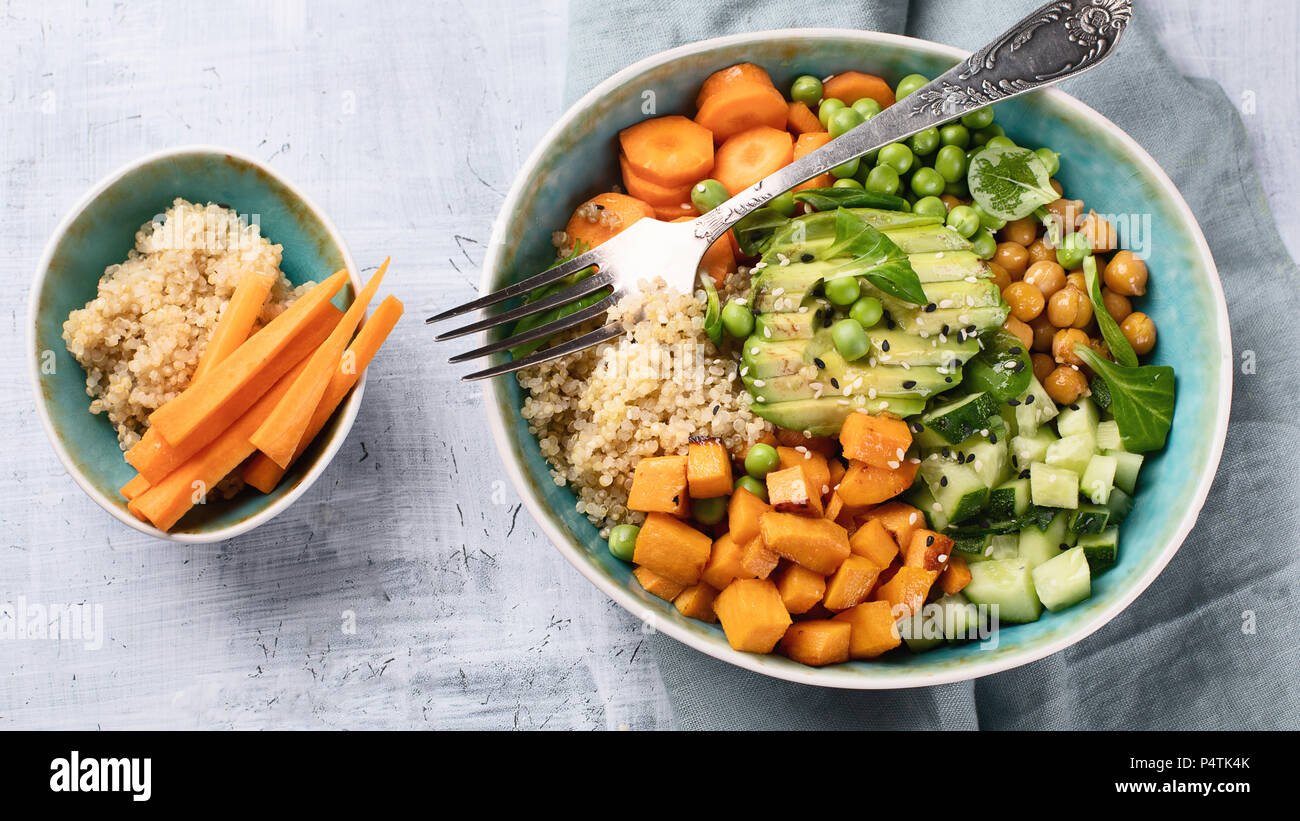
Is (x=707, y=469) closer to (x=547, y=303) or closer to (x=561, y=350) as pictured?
(x=561, y=350)

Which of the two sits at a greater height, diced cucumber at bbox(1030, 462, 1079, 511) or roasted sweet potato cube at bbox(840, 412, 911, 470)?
roasted sweet potato cube at bbox(840, 412, 911, 470)

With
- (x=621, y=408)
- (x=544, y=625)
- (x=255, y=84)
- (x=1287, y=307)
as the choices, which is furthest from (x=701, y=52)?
(x=1287, y=307)

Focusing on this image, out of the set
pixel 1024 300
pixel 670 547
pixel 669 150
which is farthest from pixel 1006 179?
pixel 670 547

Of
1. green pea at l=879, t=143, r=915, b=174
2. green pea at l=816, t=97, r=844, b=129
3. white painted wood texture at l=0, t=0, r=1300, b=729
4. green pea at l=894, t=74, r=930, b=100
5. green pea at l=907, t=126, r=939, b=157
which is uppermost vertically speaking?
green pea at l=894, t=74, r=930, b=100

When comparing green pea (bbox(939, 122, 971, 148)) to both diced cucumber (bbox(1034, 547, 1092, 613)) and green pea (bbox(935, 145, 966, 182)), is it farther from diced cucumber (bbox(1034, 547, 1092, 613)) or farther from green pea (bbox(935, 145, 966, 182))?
diced cucumber (bbox(1034, 547, 1092, 613))

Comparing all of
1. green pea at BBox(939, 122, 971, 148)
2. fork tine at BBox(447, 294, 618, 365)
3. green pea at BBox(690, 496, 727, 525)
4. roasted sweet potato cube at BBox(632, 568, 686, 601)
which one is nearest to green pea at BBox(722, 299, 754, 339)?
fork tine at BBox(447, 294, 618, 365)
